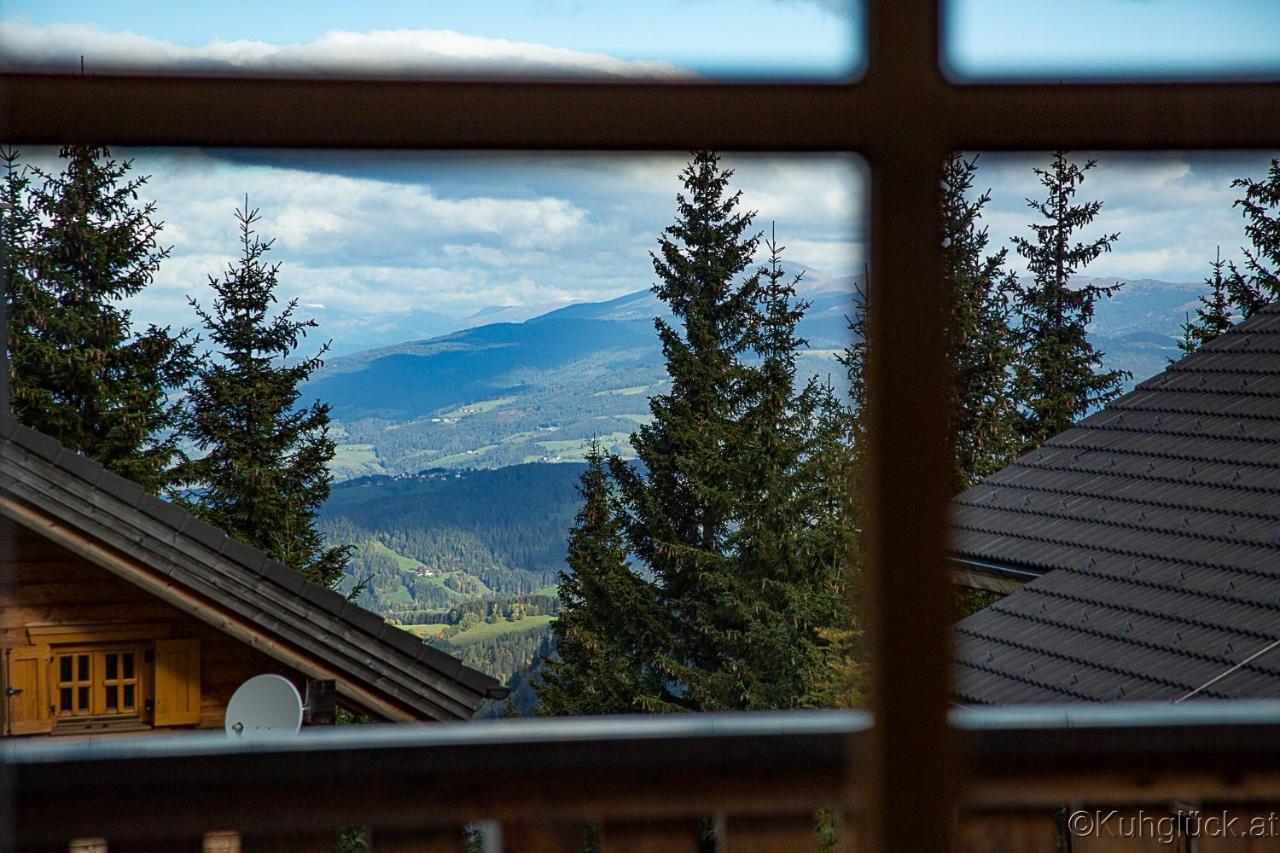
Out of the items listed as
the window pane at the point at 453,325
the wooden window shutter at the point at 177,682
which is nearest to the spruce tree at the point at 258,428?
the window pane at the point at 453,325

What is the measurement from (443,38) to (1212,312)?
4.20 meters

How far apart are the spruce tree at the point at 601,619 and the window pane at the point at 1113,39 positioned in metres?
5.48

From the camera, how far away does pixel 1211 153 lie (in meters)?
0.47

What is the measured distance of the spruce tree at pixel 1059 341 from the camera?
4.72m

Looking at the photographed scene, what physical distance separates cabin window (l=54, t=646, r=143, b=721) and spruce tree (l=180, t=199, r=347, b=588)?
0.87 m

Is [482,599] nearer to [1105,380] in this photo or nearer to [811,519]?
[1105,380]

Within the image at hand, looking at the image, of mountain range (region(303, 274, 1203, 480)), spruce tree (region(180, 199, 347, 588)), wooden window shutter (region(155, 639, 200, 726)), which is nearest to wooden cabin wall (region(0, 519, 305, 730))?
wooden window shutter (region(155, 639, 200, 726))

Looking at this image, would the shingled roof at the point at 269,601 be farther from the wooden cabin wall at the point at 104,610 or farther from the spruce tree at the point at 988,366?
the spruce tree at the point at 988,366

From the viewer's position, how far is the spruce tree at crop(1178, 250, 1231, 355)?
156 inches

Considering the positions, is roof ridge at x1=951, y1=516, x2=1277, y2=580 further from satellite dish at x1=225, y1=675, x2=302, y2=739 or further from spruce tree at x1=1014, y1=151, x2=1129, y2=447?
spruce tree at x1=1014, y1=151, x2=1129, y2=447

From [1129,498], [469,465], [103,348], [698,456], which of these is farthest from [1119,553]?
[698,456]

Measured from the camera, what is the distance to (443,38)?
0.47 m

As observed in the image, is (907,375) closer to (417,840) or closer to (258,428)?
(417,840)

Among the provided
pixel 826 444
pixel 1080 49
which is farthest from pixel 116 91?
pixel 826 444
